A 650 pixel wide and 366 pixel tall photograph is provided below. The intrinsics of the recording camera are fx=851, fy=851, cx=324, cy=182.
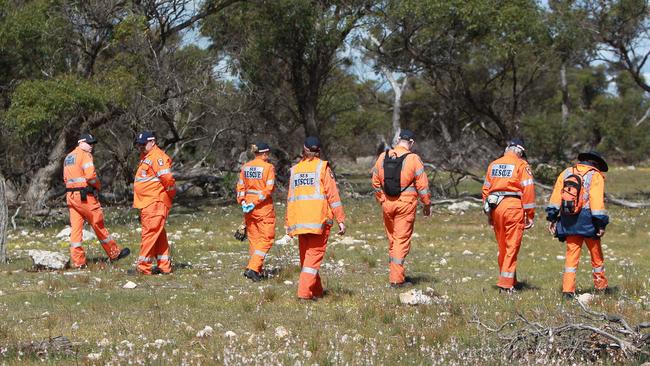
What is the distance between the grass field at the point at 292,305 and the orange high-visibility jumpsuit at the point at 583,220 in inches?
17.1

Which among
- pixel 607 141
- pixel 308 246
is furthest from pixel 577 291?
pixel 607 141

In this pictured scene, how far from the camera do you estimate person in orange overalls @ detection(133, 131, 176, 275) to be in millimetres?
12438

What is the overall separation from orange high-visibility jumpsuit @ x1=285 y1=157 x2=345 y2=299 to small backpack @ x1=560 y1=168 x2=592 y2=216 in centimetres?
265

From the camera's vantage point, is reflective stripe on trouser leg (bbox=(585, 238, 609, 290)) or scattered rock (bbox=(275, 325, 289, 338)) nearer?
scattered rock (bbox=(275, 325, 289, 338))

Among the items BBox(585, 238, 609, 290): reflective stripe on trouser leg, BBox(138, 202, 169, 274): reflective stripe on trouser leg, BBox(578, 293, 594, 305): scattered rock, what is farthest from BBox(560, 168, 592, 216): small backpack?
BBox(138, 202, 169, 274): reflective stripe on trouser leg

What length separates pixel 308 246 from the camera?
10250 mm

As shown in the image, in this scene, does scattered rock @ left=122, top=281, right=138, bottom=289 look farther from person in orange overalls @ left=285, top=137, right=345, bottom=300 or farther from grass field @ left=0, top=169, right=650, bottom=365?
person in orange overalls @ left=285, top=137, right=345, bottom=300

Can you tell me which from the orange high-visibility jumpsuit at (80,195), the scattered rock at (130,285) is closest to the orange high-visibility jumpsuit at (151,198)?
the scattered rock at (130,285)

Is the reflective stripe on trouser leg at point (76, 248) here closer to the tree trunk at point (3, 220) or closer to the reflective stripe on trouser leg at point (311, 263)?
the tree trunk at point (3, 220)

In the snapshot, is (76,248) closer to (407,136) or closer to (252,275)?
(252,275)

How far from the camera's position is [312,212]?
10117mm

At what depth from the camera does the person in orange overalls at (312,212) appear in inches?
396

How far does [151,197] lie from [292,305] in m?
3.71

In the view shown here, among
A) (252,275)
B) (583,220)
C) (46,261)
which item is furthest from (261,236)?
(583,220)
